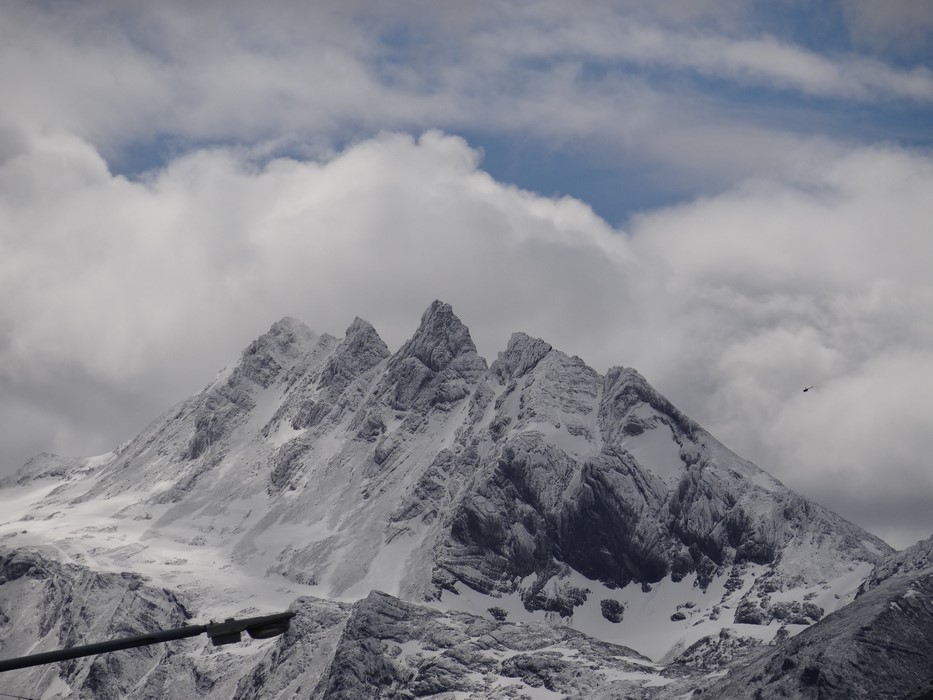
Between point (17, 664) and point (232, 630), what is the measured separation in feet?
16.8

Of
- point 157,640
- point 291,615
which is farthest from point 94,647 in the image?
point 291,615

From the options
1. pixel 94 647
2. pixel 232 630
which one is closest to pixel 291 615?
pixel 232 630

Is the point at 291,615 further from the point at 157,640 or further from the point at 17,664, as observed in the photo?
the point at 17,664

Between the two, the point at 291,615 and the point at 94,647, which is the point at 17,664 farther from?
the point at 291,615

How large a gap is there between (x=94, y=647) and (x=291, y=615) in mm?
4687

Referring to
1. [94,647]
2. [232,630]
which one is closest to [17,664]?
[94,647]

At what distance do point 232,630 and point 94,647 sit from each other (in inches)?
131

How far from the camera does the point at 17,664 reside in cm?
3488

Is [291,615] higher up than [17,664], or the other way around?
[291,615]

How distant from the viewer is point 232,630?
34.9 metres

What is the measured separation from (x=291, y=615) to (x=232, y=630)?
178cm

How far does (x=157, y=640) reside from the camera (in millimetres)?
35438

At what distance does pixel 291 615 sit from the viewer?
36156mm

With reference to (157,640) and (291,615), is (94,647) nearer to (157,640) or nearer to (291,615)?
(157,640)
